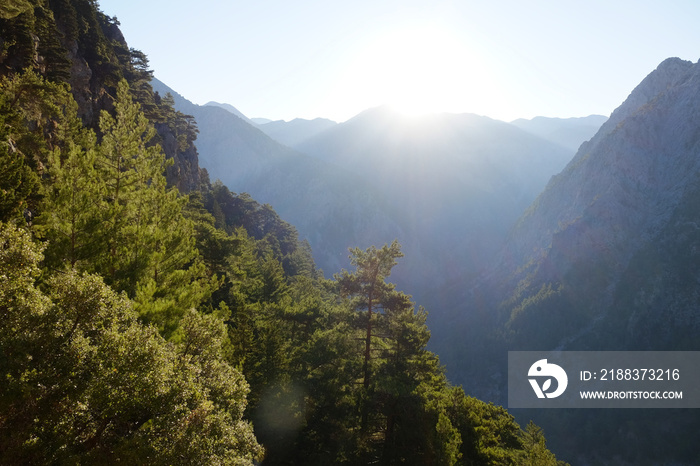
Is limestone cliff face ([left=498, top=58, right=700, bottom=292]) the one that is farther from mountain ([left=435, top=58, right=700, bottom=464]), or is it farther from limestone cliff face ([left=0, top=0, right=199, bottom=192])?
limestone cliff face ([left=0, top=0, right=199, bottom=192])

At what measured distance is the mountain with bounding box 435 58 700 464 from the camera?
360 feet

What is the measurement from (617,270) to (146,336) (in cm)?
16630

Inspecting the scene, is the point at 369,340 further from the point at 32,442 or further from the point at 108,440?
the point at 32,442

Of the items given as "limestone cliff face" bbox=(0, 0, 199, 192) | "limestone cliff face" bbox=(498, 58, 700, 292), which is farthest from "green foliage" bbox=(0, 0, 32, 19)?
"limestone cliff face" bbox=(498, 58, 700, 292)

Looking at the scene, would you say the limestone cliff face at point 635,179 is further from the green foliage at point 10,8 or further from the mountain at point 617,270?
the green foliage at point 10,8

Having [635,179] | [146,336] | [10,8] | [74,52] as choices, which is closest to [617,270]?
[635,179]

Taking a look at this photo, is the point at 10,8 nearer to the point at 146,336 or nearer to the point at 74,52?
the point at 74,52

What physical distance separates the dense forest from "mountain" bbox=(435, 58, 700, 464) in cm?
10993

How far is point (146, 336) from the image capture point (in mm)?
7973

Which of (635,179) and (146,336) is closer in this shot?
(146,336)

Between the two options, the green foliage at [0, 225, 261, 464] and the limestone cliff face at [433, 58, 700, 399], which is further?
the limestone cliff face at [433, 58, 700, 399]

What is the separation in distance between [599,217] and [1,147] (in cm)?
17474

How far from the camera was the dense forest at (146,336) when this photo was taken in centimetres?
685

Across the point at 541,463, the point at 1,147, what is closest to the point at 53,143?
the point at 1,147
